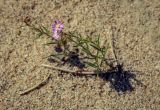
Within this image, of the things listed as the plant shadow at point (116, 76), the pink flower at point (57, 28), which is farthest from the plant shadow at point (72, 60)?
the pink flower at point (57, 28)

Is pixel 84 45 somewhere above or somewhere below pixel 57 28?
below

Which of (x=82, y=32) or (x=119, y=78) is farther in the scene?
(x=82, y=32)

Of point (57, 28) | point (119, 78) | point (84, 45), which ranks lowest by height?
point (119, 78)

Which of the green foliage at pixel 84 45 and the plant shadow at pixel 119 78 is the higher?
the green foliage at pixel 84 45

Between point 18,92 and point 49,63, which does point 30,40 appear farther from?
point 18,92

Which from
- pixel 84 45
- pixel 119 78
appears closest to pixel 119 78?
pixel 119 78

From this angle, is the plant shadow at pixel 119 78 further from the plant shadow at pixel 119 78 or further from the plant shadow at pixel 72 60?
the plant shadow at pixel 72 60

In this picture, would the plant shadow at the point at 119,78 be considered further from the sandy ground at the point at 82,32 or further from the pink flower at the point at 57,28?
the pink flower at the point at 57,28

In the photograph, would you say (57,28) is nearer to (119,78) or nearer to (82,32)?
(82,32)

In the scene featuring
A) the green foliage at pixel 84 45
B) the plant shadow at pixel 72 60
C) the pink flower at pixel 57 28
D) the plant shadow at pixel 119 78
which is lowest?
the plant shadow at pixel 119 78
